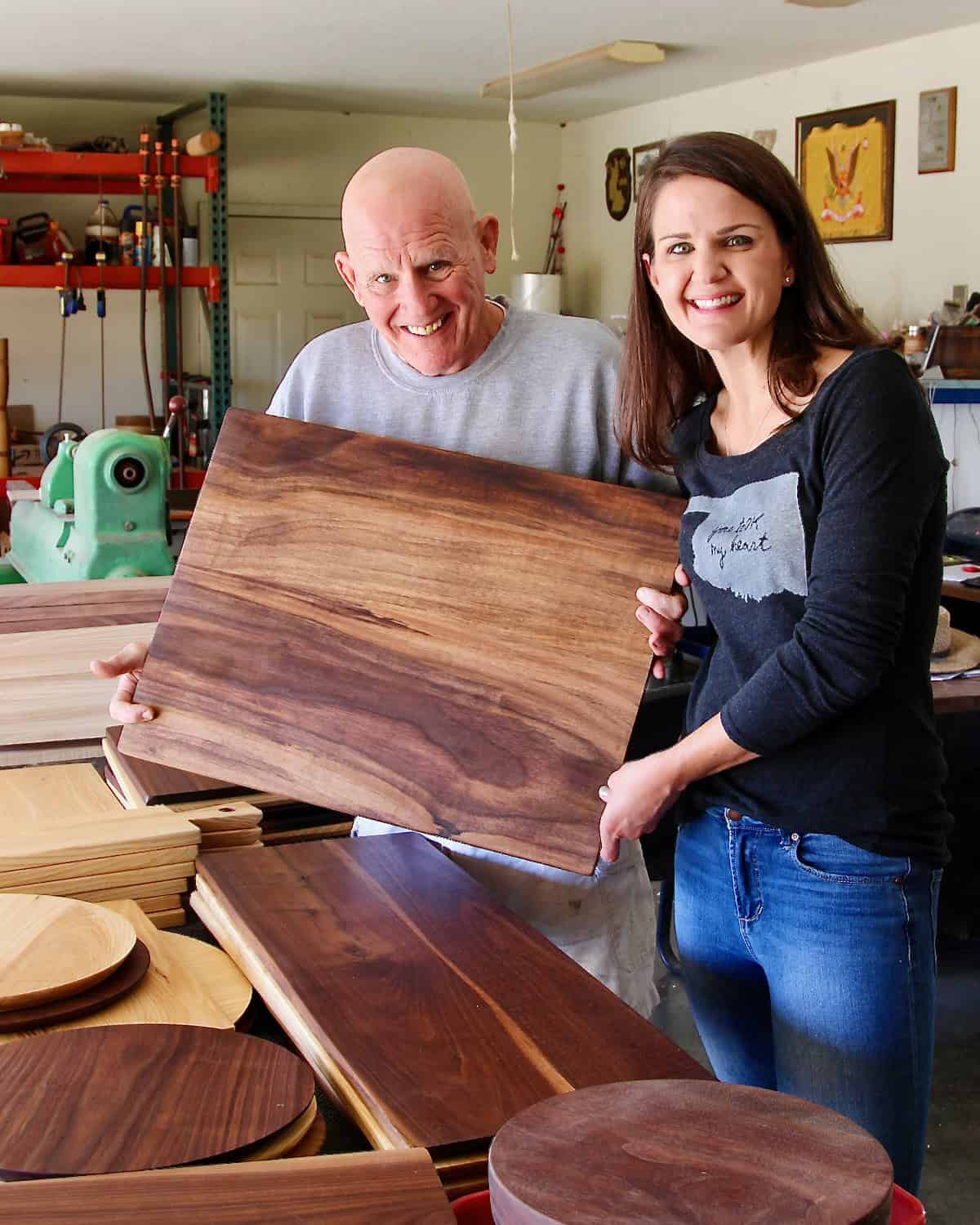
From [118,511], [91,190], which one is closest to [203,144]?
[91,190]

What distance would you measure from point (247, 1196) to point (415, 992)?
388 millimetres

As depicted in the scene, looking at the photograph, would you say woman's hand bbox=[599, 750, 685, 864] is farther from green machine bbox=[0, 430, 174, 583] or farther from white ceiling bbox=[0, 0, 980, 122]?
white ceiling bbox=[0, 0, 980, 122]

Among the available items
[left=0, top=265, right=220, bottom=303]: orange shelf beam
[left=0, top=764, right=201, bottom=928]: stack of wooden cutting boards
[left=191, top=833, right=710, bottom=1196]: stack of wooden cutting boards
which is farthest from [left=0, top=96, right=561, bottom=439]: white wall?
[left=191, top=833, right=710, bottom=1196]: stack of wooden cutting boards

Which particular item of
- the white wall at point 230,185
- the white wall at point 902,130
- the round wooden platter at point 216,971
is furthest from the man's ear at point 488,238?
the white wall at point 230,185

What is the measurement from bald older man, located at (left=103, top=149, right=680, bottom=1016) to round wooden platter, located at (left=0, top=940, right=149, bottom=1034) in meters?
0.37

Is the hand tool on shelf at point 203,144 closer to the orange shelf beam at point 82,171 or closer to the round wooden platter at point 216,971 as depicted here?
the orange shelf beam at point 82,171

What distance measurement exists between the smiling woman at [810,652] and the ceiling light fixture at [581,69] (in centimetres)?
552

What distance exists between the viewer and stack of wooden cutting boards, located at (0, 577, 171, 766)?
83.9 inches

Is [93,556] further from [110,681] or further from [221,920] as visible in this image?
[221,920]

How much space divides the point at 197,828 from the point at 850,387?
0.87 metres

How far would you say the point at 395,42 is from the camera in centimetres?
659

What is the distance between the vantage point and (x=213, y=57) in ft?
22.9

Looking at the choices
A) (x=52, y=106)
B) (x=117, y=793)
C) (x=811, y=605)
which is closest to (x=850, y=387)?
(x=811, y=605)

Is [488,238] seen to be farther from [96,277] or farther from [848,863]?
[96,277]
